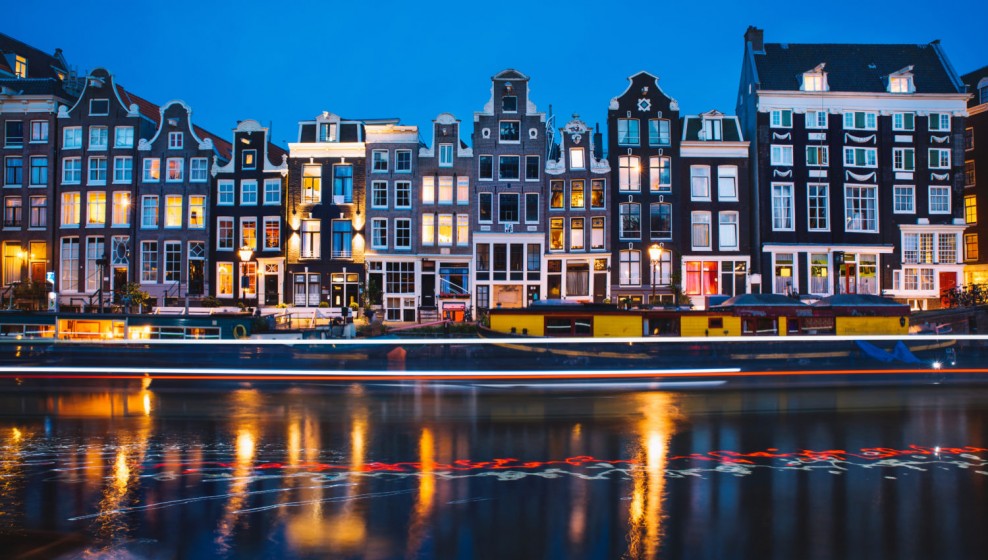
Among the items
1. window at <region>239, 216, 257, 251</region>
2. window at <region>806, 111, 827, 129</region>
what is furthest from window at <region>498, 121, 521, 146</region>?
window at <region>806, 111, 827, 129</region>

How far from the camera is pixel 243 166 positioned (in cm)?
4819

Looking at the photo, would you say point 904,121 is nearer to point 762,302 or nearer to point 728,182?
point 728,182

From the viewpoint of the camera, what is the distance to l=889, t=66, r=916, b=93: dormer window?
4740cm

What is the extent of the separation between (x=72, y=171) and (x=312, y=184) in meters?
17.9

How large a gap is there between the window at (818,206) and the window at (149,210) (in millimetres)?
45965

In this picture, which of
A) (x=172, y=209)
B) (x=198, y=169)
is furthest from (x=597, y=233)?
(x=172, y=209)

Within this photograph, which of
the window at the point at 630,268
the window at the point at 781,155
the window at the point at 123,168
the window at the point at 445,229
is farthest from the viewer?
the window at the point at 123,168

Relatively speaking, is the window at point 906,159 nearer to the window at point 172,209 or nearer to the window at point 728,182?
the window at point 728,182

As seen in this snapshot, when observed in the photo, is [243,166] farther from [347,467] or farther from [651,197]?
[347,467]

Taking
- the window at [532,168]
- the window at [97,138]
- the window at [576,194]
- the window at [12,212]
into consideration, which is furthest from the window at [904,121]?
the window at [12,212]

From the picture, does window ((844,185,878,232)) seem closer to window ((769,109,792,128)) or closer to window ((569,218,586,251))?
window ((769,109,792,128))

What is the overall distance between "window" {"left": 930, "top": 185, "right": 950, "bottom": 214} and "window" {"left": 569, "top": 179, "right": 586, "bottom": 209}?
24394 millimetres

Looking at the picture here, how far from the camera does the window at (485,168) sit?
157 feet

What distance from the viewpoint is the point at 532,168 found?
157 ft
